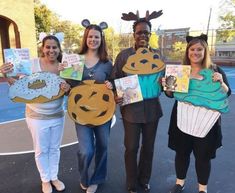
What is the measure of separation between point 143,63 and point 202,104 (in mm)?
798

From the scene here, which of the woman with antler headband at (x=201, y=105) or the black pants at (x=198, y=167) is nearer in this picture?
the woman with antler headband at (x=201, y=105)

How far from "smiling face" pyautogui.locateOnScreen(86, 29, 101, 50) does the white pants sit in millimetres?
967

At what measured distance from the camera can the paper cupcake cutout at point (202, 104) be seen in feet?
9.29

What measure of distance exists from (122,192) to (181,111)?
1.31 meters

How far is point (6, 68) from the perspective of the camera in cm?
288

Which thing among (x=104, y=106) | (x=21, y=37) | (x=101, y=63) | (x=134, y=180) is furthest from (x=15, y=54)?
(x=21, y=37)

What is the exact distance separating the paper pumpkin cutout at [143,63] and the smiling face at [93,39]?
1.34 feet

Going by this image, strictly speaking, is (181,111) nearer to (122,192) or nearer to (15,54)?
(122,192)

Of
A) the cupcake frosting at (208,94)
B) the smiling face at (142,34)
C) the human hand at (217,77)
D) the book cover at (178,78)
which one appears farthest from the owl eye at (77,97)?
the human hand at (217,77)

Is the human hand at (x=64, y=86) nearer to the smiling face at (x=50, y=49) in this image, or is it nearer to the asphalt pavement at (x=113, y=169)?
the smiling face at (x=50, y=49)

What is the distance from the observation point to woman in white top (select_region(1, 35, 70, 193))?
9.99ft

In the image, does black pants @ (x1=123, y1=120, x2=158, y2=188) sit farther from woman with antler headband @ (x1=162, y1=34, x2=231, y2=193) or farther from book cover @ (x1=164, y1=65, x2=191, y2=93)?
book cover @ (x1=164, y1=65, x2=191, y2=93)

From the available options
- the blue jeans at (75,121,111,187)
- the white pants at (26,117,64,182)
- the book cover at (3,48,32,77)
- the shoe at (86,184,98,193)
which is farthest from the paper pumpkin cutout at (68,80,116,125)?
the shoe at (86,184,98,193)

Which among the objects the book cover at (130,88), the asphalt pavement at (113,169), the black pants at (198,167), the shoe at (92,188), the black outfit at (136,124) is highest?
the book cover at (130,88)
